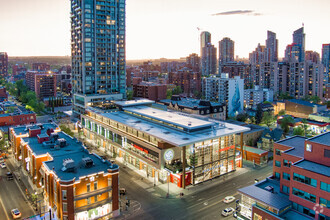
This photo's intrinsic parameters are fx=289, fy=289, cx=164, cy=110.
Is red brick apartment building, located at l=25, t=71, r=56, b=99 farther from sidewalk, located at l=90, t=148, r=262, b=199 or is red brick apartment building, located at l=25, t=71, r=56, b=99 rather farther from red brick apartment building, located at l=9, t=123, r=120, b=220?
red brick apartment building, located at l=9, t=123, r=120, b=220

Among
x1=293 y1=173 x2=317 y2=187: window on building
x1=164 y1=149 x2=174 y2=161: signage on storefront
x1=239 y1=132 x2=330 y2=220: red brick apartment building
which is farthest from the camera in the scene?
x1=164 y1=149 x2=174 y2=161: signage on storefront

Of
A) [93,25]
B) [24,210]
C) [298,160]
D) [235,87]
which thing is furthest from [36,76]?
[298,160]

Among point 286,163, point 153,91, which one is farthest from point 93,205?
point 153,91

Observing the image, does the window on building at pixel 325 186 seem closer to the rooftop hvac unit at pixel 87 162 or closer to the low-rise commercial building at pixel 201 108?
the rooftop hvac unit at pixel 87 162

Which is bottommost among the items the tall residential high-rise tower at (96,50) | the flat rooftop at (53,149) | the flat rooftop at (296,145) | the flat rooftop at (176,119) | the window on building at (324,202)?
the window on building at (324,202)

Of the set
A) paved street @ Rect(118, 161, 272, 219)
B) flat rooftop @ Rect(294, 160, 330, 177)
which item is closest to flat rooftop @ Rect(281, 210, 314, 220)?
flat rooftop @ Rect(294, 160, 330, 177)

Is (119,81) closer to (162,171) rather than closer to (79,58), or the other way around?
(79,58)

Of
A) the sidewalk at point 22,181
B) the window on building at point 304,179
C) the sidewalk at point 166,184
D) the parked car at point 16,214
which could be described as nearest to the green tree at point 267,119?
the sidewalk at point 166,184
